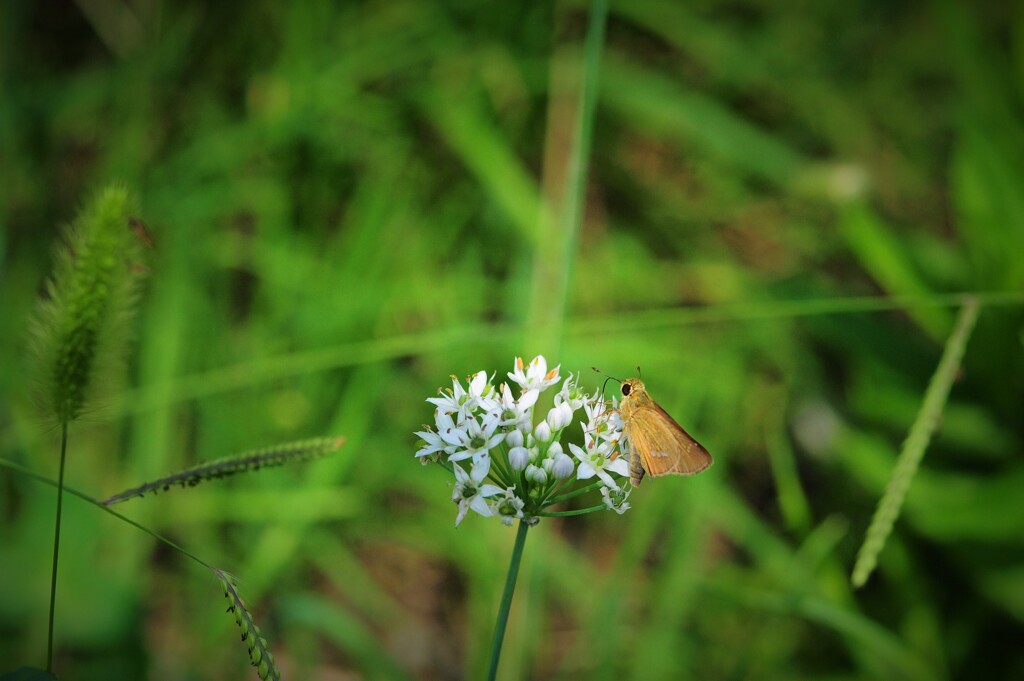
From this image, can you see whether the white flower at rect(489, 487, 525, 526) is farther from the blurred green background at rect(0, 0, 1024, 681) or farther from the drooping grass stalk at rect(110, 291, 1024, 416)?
the blurred green background at rect(0, 0, 1024, 681)

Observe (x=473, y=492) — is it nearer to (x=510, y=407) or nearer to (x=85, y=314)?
(x=510, y=407)

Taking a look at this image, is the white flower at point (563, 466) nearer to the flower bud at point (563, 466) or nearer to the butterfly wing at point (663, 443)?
the flower bud at point (563, 466)

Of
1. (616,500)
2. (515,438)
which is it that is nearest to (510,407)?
(515,438)

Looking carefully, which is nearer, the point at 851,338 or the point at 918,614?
the point at 918,614

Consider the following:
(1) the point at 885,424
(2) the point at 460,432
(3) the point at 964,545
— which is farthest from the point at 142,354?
(3) the point at 964,545

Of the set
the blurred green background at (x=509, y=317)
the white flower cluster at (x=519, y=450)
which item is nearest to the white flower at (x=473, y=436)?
the white flower cluster at (x=519, y=450)

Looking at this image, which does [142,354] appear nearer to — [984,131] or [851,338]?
[851,338]
